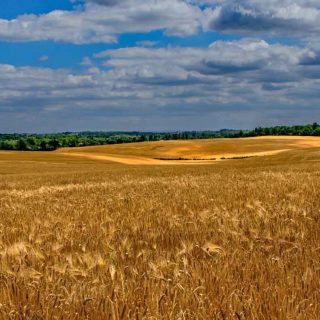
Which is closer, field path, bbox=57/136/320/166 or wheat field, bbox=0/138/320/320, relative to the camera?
wheat field, bbox=0/138/320/320

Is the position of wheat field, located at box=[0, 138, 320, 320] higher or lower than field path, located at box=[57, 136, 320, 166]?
higher

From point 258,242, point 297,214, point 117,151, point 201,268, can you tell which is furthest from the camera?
point 117,151

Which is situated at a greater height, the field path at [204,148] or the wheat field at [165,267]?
the wheat field at [165,267]

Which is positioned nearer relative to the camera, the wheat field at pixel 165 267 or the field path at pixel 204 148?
the wheat field at pixel 165 267

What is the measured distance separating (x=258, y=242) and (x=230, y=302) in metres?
2.72

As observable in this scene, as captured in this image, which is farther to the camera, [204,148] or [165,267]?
[204,148]

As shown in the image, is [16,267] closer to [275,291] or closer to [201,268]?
[201,268]

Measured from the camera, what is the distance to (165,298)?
3.67m

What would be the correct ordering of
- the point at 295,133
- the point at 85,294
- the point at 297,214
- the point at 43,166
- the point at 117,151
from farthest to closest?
the point at 295,133
the point at 117,151
the point at 43,166
the point at 297,214
the point at 85,294

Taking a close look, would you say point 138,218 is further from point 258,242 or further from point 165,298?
point 165,298

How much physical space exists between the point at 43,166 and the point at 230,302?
200ft

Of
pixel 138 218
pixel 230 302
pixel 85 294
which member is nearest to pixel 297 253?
pixel 230 302

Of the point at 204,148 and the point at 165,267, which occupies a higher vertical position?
the point at 165,267

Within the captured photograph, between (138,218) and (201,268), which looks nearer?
(201,268)
